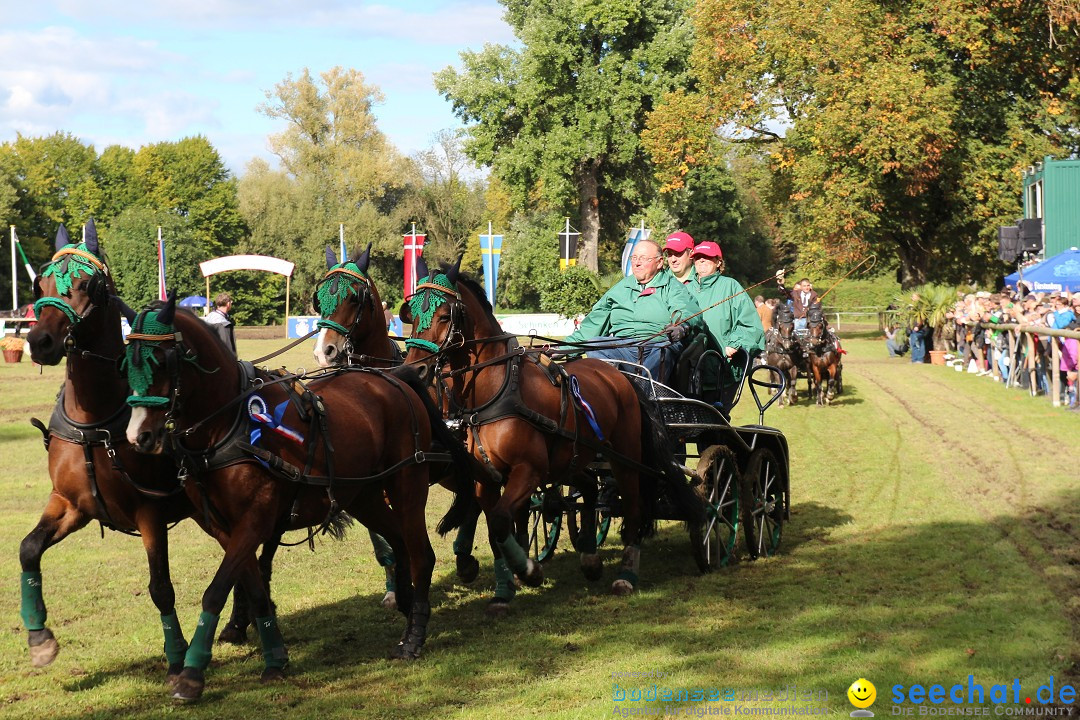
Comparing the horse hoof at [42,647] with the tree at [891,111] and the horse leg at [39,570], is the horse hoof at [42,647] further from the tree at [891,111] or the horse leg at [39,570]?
the tree at [891,111]

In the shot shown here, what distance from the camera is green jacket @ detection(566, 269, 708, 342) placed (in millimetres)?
9711

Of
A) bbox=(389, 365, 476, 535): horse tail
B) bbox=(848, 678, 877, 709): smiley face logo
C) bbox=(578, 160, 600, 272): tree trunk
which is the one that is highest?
bbox=(578, 160, 600, 272): tree trunk

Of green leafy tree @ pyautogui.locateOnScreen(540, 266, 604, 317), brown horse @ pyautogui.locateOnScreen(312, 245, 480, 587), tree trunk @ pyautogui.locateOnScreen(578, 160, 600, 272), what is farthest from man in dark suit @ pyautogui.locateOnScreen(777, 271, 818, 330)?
tree trunk @ pyautogui.locateOnScreen(578, 160, 600, 272)

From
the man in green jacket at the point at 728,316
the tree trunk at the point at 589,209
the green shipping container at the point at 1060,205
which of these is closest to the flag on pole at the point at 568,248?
the green shipping container at the point at 1060,205

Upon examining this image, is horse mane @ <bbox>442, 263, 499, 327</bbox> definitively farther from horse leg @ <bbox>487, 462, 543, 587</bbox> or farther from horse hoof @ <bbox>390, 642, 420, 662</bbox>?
horse hoof @ <bbox>390, 642, 420, 662</bbox>

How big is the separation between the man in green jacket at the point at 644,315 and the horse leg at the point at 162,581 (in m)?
3.95

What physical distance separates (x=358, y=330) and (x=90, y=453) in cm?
255

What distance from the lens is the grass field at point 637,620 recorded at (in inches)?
238

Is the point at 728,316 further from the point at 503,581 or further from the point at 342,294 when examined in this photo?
the point at 342,294

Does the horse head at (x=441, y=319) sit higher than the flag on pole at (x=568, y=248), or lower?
lower

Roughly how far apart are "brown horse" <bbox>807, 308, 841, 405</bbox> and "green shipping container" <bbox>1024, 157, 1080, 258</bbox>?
12.5 metres

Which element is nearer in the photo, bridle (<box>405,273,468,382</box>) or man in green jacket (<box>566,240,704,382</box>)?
bridle (<box>405,273,468,382</box>)

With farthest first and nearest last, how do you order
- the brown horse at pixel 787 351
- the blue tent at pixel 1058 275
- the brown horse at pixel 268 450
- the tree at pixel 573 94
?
the tree at pixel 573 94 → the blue tent at pixel 1058 275 → the brown horse at pixel 787 351 → the brown horse at pixel 268 450

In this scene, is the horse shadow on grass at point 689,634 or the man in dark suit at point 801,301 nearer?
the horse shadow on grass at point 689,634
